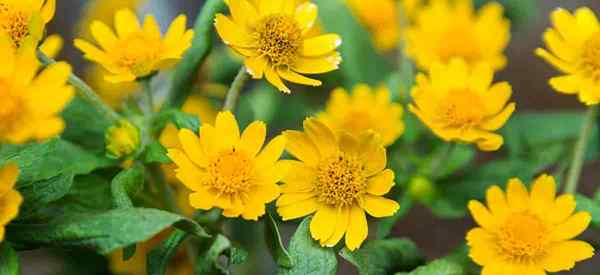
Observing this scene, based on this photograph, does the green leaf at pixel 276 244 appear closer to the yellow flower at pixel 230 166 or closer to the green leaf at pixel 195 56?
the yellow flower at pixel 230 166

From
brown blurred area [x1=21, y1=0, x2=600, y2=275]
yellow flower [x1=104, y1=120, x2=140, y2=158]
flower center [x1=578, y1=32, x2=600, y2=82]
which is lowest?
brown blurred area [x1=21, y1=0, x2=600, y2=275]

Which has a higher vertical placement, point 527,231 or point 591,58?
point 591,58

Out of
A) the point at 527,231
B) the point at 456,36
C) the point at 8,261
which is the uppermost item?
the point at 456,36

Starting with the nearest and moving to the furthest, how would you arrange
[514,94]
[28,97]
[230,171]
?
[28,97], [230,171], [514,94]

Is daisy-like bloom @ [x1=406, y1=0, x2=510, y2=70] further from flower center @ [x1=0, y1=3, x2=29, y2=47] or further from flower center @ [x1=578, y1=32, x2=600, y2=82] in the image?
flower center @ [x1=0, y1=3, x2=29, y2=47]

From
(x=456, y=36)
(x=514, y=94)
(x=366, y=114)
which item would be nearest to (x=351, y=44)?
(x=456, y=36)

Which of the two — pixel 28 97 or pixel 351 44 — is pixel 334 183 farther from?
pixel 351 44

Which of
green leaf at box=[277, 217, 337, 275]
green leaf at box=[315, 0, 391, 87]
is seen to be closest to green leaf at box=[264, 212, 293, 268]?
green leaf at box=[277, 217, 337, 275]

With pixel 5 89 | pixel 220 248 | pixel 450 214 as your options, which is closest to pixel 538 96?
pixel 450 214
